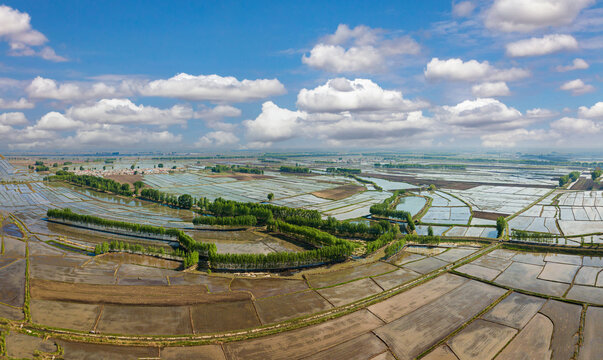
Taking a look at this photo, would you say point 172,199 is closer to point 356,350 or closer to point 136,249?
point 136,249

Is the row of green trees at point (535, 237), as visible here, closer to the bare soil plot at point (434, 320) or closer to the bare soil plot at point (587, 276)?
the bare soil plot at point (587, 276)

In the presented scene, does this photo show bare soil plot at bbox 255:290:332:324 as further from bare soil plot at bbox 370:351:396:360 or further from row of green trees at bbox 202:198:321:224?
row of green trees at bbox 202:198:321:224

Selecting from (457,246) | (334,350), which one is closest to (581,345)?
(334,350)

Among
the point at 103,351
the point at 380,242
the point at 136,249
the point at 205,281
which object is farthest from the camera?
the point at 380,242

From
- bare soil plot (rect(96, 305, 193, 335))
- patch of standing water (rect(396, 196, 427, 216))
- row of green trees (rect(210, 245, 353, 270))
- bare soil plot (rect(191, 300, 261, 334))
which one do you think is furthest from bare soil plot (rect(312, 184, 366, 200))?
bare soil plot (rect(96, 305, 193, 335))

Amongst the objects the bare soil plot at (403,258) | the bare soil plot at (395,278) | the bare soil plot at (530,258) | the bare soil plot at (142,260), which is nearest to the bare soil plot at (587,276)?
the bare soil plot at (530,258)

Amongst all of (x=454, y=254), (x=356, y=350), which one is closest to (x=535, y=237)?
(x=454, y=254)
